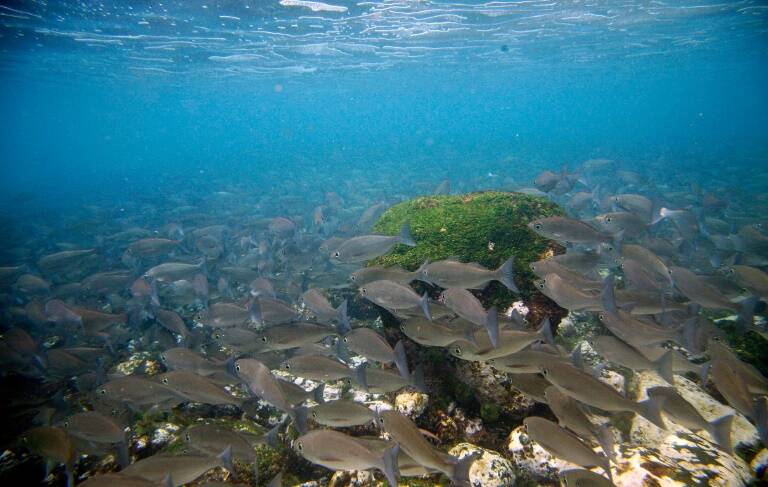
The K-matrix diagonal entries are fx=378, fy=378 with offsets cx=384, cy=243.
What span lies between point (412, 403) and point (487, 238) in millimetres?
2738

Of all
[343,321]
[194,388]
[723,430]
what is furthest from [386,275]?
[723,430]

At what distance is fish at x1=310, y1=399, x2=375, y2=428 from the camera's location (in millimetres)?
3951

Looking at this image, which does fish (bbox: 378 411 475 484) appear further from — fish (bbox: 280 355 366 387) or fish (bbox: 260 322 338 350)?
fish (bbox: 260 322 338 350)

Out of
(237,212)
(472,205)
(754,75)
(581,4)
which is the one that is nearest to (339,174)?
(237,212)

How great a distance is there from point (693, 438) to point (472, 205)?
423 centimetres

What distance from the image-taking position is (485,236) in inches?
237

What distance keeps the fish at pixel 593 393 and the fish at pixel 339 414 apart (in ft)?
6.25

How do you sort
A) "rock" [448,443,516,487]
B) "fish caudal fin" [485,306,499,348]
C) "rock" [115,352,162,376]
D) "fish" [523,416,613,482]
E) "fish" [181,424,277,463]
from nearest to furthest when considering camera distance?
"fish" [523,416,613,482] < "fish caudal fin" [485,306,499,348] < "rock" [448,443,516,487] < "fish" [181,424,277,463] < "rock" [115,352,162,376]

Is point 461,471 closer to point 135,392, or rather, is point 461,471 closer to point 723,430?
point 723,430

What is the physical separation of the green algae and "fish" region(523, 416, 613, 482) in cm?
222

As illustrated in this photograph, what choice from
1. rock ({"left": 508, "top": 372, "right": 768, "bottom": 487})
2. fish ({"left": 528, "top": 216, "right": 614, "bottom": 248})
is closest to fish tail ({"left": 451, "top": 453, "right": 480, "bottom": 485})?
rock ({"left": 508, "top": 372, "right": 768, "bottom": 487})

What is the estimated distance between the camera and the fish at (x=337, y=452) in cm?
331

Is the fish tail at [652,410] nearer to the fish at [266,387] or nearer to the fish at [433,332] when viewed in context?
the fish at [433,332]

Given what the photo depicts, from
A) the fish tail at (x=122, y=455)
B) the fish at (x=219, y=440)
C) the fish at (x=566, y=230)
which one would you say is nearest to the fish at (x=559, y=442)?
the fish at (x=219, y=440)
